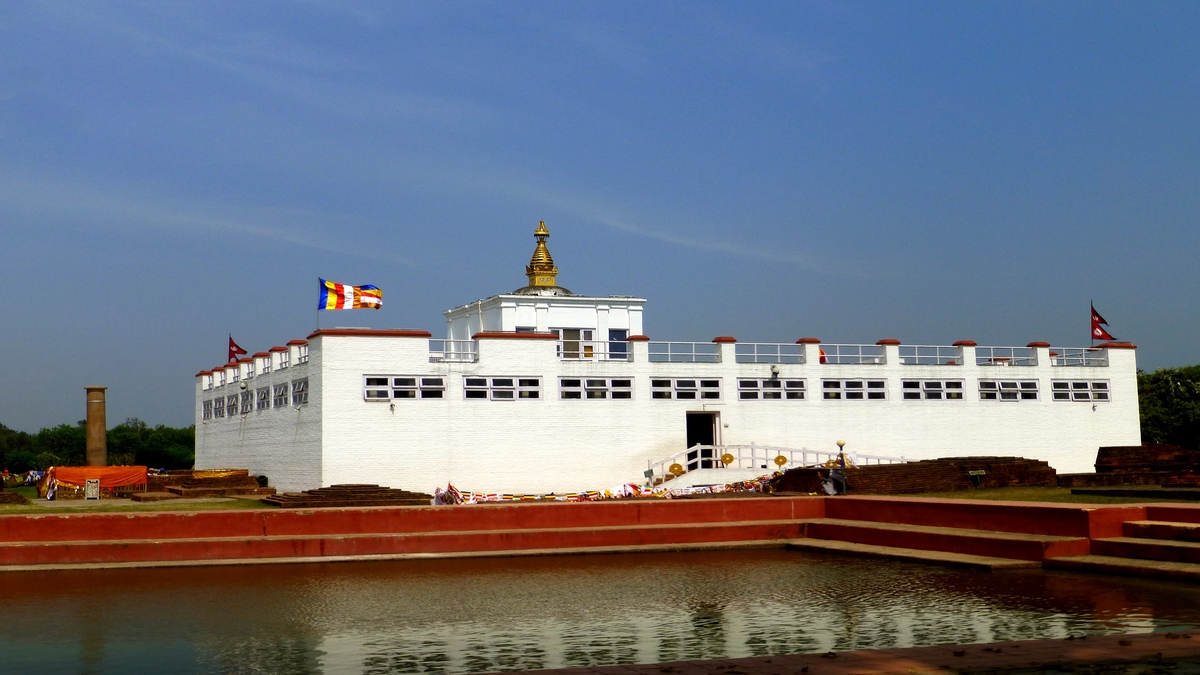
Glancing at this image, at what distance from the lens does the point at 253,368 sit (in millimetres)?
41094

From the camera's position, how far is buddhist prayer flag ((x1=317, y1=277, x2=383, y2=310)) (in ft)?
114

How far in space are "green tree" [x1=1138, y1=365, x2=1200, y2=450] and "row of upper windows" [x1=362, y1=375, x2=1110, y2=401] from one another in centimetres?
1141

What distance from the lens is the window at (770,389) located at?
3859 cm

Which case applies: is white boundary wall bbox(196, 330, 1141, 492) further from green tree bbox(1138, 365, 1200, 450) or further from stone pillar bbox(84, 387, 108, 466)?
green tree bbox(1138, 365, 1200, 450)

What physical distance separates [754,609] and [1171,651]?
515 centimetres

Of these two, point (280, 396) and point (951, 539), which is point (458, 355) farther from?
point (951, 539)

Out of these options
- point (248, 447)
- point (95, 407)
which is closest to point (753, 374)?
point (248, 447)

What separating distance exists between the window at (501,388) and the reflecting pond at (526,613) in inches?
583

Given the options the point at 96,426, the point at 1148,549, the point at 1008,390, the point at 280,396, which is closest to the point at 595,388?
the point at 280,396

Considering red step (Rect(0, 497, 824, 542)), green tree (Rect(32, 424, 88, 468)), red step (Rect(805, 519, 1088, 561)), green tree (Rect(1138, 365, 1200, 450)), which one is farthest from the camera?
green tree (Rect(32, 424, 88, 468))

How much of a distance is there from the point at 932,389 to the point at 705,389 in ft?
27.5

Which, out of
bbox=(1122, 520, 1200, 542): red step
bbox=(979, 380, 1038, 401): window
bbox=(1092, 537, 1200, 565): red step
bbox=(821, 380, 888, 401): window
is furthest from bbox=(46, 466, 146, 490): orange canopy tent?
bbox=(1122, 520, 1200, 542): red step

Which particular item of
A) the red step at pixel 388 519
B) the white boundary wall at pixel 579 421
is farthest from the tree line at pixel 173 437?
the red step at pixel 388 519

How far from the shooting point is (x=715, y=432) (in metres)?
38.2
